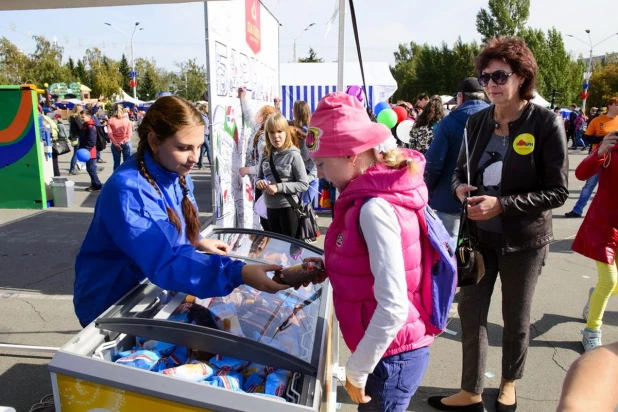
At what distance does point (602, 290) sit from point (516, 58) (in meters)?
1.98

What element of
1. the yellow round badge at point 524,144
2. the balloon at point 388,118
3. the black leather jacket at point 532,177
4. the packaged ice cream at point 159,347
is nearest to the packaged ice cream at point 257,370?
the packaged ice cream at point 159,347

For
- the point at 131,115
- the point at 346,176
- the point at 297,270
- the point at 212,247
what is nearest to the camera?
the point at 346,176

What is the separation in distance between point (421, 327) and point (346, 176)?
1.97 ft

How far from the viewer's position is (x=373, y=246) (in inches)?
57.7

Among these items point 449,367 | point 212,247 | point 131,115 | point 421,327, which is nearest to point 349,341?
point 421,327

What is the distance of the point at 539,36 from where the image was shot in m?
45.4

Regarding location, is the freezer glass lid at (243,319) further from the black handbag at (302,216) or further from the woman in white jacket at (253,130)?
the woman in white jacket at (253,130)

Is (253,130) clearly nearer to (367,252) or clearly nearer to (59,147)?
(367,252)

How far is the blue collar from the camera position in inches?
70.1

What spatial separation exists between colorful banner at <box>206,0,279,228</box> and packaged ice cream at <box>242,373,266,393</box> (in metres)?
3.04

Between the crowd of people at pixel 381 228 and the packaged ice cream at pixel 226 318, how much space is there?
161 millimetres

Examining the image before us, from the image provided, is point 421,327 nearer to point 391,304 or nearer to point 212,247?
point 391,304

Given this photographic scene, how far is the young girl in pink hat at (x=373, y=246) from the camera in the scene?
1.47 m

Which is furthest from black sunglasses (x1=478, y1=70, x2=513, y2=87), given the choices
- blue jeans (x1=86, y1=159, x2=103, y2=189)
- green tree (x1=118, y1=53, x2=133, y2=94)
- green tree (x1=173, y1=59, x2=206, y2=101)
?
green tree (x1=118, y1=53, x2=133, y2=94)
